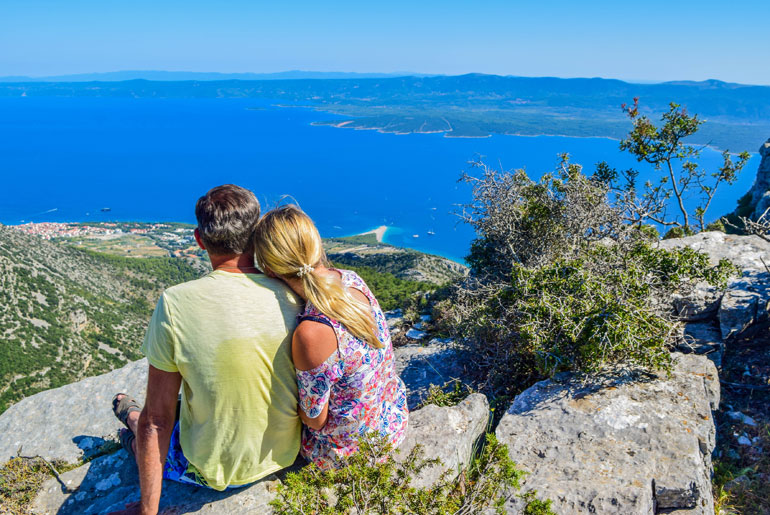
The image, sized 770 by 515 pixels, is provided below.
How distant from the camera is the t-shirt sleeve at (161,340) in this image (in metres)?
2.19

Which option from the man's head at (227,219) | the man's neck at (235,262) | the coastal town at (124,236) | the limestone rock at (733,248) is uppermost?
the man's head at (227,219)

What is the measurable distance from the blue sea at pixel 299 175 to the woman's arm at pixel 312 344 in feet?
240

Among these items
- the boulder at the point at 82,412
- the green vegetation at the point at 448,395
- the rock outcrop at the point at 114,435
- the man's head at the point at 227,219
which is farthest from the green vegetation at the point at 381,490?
the boulder at the point at 82,412

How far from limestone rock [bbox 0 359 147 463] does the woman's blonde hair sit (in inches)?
145

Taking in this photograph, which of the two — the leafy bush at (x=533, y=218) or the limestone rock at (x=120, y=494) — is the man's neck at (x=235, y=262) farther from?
A: the leafy bush at (x=533, y=218)

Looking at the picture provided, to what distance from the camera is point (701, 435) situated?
10.8 feet

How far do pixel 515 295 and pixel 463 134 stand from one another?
673ft

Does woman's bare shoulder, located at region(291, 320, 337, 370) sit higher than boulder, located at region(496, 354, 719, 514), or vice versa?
woman's bare shoulder, located at region(291, 320, 337, 370)

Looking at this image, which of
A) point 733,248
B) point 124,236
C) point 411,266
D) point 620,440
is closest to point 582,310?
point 620,440

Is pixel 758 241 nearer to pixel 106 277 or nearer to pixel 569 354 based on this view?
pixel 569 354

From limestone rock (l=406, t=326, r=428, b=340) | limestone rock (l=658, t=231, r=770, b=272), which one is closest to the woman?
limestone rock (l=406, t=326, r=428, b=340)

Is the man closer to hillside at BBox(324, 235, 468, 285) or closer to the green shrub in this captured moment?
the green shrub

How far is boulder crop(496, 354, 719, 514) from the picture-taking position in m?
2.81

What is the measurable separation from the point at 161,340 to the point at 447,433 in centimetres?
204
